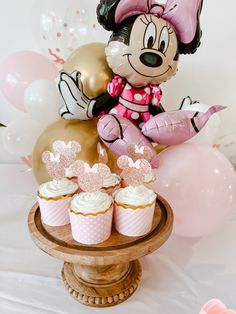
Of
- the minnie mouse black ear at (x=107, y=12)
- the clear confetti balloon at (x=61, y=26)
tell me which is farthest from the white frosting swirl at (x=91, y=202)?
the clear confetti balloon at (x=61, y=26)

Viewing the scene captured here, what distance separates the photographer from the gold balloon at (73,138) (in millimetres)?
1206

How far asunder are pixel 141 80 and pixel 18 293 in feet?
2.45

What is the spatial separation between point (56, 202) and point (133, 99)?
511 mm

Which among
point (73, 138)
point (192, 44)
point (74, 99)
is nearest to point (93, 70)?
point (74, 99)

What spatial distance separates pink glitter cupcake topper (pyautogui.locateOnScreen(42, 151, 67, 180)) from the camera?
85cm

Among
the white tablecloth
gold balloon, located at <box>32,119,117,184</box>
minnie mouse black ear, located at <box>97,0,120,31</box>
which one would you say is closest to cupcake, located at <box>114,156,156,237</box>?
the white tablecloth

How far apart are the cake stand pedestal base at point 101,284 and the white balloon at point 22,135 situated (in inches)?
22.2

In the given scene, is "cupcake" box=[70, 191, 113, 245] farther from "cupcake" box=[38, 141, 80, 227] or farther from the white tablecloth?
the white tablecloth

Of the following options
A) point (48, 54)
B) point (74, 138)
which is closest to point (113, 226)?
point (74, 138)

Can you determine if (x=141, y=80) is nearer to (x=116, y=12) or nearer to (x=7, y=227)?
(x=116, y=12)

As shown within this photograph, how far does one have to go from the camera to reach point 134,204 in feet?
2.74

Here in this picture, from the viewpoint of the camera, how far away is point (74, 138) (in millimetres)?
1206

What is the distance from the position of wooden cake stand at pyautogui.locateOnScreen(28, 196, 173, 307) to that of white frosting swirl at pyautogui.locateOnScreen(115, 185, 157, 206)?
0.08m

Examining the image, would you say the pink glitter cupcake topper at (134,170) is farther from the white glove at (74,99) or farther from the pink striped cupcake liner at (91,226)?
the white glove at (74,99)
